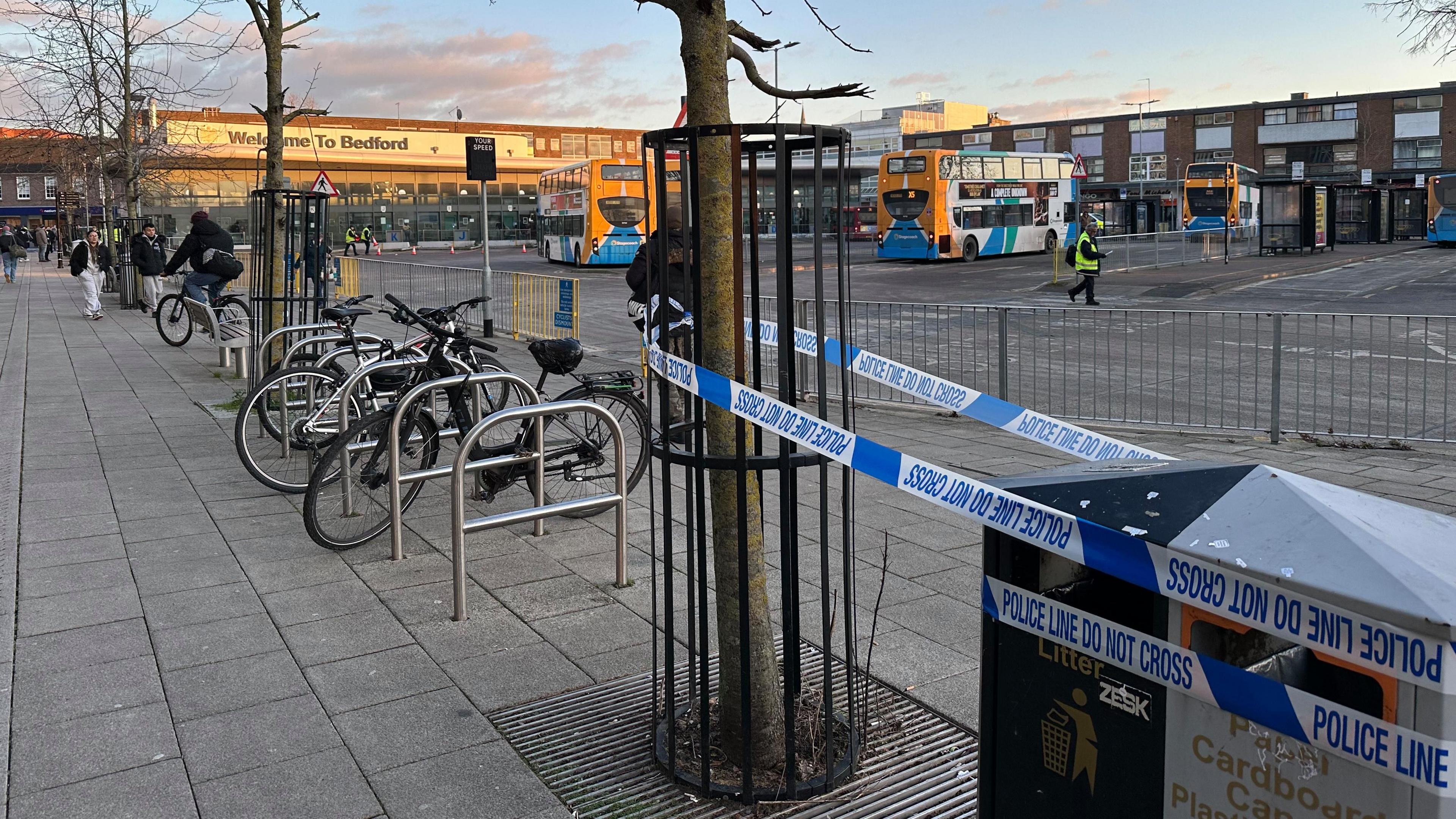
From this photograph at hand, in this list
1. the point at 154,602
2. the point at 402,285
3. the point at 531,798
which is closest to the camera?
the point at 531,798

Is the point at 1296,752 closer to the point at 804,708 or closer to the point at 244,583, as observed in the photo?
the point at 804,708

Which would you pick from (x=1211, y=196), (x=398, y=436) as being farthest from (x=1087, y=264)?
(x=1211, y=196)

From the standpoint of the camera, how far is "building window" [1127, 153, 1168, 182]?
255 feet

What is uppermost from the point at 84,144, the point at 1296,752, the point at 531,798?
the point at 84,144

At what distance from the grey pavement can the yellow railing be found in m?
6.66

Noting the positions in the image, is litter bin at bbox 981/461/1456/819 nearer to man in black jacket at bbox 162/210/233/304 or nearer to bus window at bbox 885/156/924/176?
man in black jacket at bbox 162/210/233/304

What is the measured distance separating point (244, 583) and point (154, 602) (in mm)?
392

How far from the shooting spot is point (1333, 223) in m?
43.3

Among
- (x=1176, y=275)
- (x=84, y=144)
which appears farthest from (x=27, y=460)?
(x=1176, y=275)

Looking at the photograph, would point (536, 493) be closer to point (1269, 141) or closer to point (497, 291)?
point (497, 291)

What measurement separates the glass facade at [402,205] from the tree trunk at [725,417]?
5966cm

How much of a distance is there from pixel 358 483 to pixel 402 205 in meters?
65.0

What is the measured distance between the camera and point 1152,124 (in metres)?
77.4

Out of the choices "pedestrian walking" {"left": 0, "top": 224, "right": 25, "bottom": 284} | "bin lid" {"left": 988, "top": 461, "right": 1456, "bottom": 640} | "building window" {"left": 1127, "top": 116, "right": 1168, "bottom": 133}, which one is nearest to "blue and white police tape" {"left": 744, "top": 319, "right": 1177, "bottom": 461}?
"bin lid" {"left": 988, "top": 461, "right": 1456, "bottom": 640}
